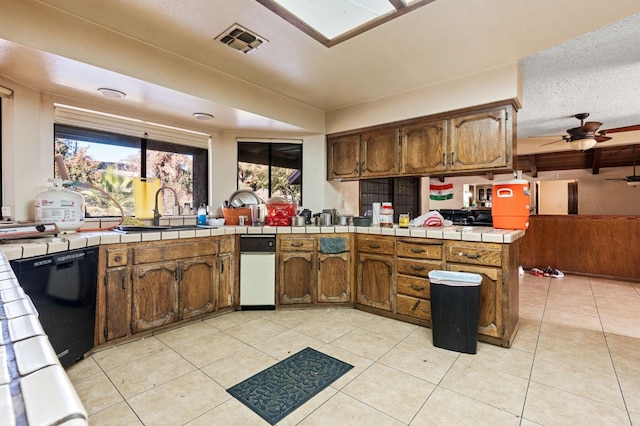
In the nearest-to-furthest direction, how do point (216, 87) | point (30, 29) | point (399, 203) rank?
1. point (30, 29)
2. point (216, 87)
3. point (399, 203)

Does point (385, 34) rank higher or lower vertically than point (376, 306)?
higher

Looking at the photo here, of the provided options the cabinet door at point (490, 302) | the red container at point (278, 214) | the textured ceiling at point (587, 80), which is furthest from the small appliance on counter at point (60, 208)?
the textured ceiling at point (587, 80)

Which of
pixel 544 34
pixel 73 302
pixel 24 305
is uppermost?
pixel 544 34

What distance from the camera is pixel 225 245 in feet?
9.86

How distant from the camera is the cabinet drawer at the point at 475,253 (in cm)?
237

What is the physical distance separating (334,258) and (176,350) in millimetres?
1640

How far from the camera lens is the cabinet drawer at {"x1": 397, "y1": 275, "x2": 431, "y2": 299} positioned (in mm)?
2703

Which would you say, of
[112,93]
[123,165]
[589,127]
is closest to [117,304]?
[123,165]

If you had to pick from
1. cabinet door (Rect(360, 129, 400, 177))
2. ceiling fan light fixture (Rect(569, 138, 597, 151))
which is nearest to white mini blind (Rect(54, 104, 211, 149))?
cabinet door (Rect(360, 129, 400, 177))

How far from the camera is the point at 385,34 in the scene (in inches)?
88.5

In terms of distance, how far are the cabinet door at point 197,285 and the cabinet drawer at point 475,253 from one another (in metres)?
2.19

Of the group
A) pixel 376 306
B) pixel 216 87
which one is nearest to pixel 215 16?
pixel 216 87

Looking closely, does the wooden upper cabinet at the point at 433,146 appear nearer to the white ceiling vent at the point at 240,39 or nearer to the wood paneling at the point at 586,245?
the white ceiling vent at the point at 240,39

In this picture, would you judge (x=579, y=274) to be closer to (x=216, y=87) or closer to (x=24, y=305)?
(x=216, y=87)
